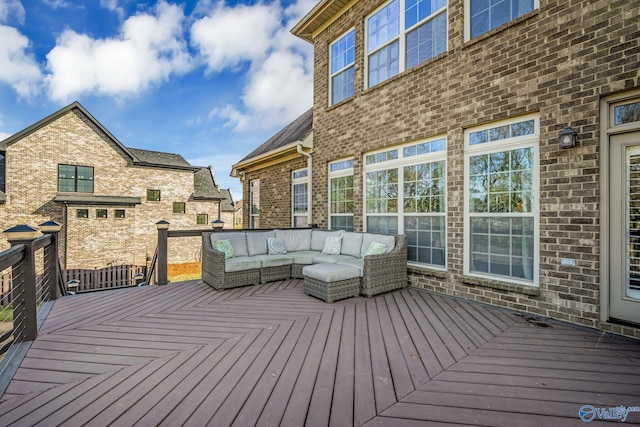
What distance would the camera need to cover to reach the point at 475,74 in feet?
14.0

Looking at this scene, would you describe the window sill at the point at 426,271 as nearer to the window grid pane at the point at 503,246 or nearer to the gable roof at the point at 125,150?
the window grid pane at the point at 503,246

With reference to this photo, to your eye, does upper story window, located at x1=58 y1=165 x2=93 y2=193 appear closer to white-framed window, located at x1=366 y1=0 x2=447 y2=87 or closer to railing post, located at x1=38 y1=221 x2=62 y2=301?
railing post, located at x1=38 y1=221 x2=62 y2=301

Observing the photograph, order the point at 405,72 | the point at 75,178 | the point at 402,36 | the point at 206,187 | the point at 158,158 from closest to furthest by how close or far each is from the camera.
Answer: the point at 405,72, the point at 402,36, the point at 75,178, the point at 158,158, the point at 206,187

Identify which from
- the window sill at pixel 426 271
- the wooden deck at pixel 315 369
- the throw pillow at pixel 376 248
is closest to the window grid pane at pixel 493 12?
the throw pillow at pixel 376 248

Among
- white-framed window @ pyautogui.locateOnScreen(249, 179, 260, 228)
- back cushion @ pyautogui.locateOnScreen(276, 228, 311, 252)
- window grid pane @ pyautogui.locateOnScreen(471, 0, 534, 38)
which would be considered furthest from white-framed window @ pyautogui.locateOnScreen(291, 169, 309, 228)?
window grid pane @ pyautogui.locateOnScreen(471, 0, 534, 38)

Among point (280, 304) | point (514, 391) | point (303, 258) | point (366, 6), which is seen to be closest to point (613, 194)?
point (514, 391)

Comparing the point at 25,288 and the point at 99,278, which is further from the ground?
the point at 25,288

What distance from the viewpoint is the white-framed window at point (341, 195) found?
6629 millimetres

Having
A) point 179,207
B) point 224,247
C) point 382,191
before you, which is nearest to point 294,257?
point 224,247

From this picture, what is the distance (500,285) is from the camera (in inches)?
157

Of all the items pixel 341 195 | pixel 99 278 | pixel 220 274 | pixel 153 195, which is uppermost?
pixel 153 195

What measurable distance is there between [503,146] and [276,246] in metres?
4.33

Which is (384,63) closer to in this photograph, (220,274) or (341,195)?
(341,195)

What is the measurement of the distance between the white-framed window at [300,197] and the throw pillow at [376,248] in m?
3.05
